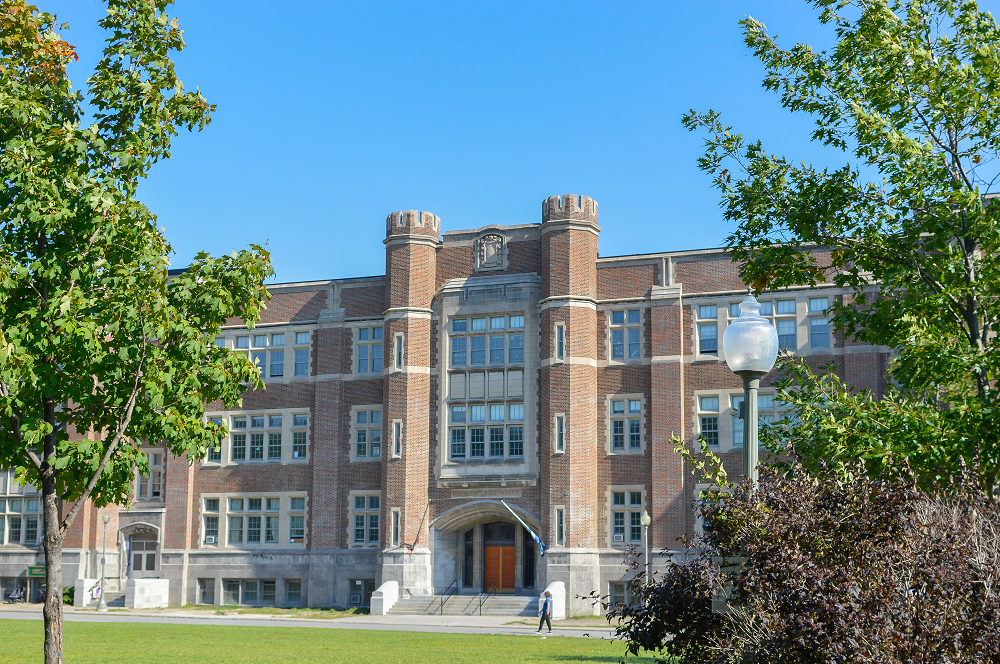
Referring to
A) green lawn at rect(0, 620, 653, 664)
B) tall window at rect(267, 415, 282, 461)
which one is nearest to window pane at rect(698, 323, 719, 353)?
green lawn at rect(0, 620, 653, 664)

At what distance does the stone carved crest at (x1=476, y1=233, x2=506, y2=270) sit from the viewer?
41.3 meters

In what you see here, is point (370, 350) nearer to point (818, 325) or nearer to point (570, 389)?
point (570, 389)

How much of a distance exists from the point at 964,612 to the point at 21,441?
376 inches

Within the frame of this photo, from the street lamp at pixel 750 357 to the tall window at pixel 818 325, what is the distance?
2917cm

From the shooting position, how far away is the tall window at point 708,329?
3904cm

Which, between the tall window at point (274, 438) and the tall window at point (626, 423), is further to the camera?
the tall window at point (274, 438)

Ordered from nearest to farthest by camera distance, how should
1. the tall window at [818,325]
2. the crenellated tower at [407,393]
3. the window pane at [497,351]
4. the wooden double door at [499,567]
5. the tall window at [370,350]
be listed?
the tall window at [818,325] → the crenellated tower at [407,393] → the window pane at [497,351] → the wooden double door at [499,567] → the tall window at [370,350]

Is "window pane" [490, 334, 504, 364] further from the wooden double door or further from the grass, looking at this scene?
the grass

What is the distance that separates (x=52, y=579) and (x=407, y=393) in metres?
28.9

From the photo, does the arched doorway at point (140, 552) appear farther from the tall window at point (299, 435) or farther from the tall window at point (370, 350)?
the tall window at point (370, 350)

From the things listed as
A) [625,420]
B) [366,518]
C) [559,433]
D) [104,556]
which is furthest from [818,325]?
[104,556]

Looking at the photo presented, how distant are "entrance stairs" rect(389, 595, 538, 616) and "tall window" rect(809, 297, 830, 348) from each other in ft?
43.5

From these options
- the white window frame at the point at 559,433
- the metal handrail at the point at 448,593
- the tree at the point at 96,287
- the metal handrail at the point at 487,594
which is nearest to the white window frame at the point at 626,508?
the white window frame at the point at 559,433

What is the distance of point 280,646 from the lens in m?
23.8
